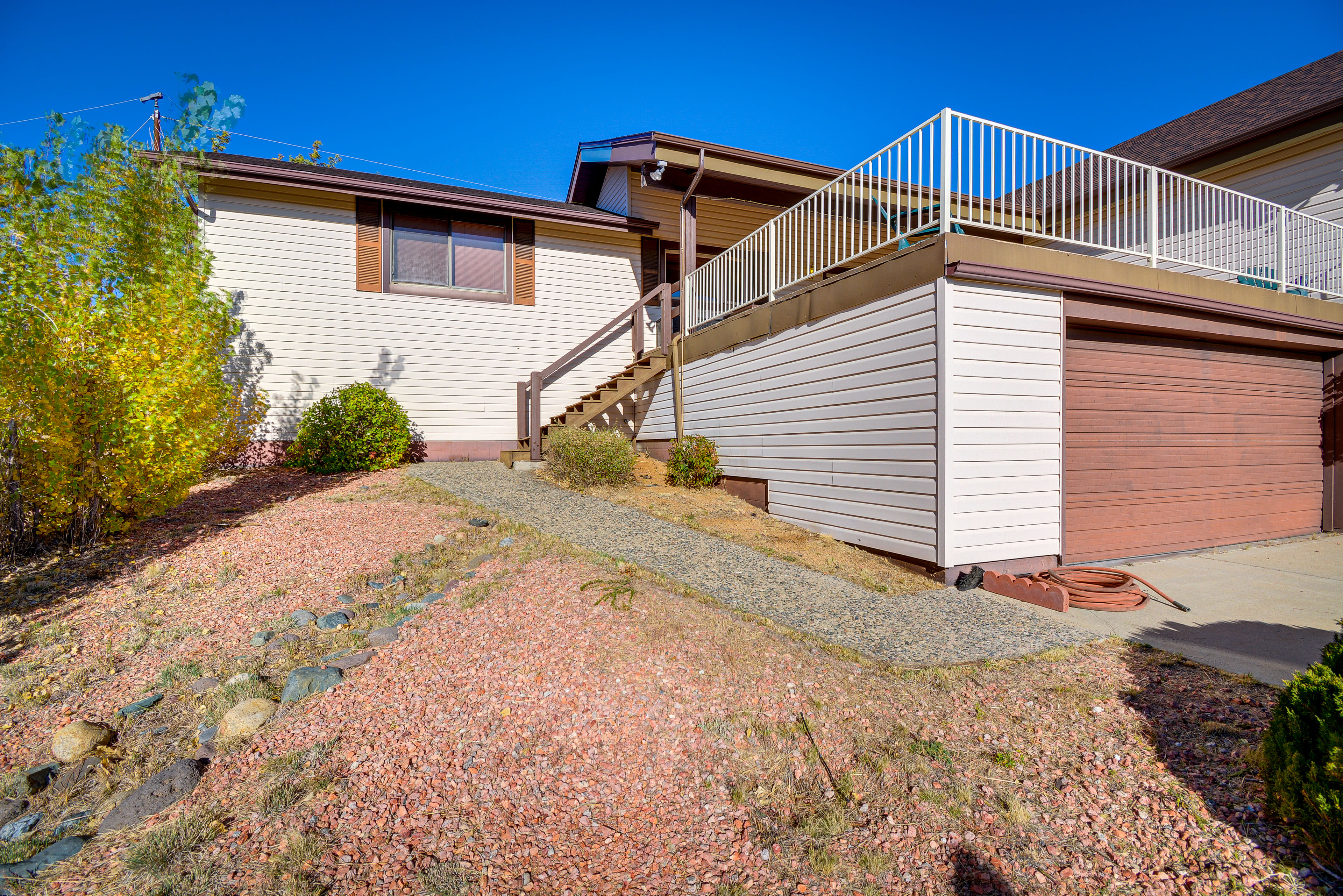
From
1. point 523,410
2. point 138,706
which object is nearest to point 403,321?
point 523,410

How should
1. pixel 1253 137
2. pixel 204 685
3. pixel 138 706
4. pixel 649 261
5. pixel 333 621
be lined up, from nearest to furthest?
pixel 138 706 → pixel 204 685 → pixel 333 621 → pixel 1253 137 → pixel 649 261

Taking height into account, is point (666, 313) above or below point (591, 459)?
above

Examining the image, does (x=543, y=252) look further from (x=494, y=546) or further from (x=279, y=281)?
(x=494, y=546)

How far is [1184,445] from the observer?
21.0 feet

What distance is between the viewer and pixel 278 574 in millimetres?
4855

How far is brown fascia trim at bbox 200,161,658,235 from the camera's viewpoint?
30.6 feet

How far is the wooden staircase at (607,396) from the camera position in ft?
32.8

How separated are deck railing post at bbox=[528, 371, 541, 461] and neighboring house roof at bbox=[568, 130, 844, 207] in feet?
12.1

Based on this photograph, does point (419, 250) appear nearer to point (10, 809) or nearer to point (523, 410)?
point (523, 410)

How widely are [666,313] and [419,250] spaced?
4262 mm

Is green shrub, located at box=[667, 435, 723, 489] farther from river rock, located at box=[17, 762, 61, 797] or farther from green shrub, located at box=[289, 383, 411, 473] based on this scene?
river rock, located at box=[17, 762, 61, 797]

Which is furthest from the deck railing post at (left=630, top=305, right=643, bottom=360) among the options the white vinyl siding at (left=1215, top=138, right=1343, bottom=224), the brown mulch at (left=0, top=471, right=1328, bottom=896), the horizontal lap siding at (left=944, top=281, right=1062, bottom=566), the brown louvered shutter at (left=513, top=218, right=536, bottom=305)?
the white vinyl siding at (left=1215, top=138, right=1343, bottom=224)

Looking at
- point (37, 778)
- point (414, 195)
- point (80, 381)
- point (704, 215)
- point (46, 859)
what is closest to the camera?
point (46, 859)

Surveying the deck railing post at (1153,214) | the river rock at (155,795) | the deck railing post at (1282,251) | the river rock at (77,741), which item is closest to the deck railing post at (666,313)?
the deck railing post at (1153,214)
